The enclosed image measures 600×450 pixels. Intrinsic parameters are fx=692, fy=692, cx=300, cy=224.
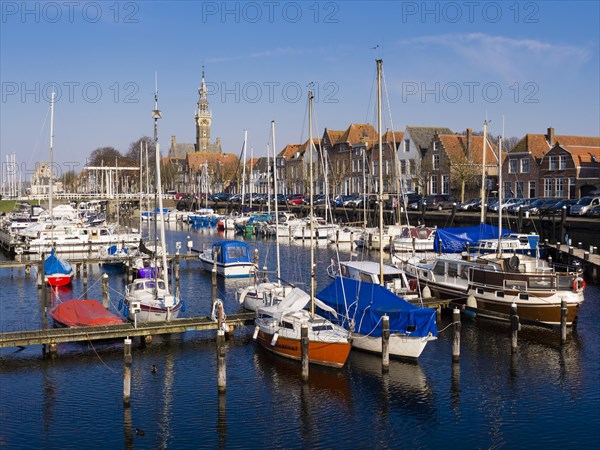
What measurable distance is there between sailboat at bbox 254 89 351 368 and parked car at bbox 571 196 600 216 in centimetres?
4517

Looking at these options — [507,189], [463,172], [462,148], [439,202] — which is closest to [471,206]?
[439,202]

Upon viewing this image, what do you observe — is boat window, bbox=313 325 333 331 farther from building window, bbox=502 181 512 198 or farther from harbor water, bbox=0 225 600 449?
building window, bbox=502 181 512 198

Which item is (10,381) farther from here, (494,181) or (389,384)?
(494,181)

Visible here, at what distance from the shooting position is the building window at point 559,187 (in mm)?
84994

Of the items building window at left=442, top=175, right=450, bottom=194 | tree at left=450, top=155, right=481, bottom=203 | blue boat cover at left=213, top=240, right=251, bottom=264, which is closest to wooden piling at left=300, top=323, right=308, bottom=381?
blue boat cover at left=213, top=240, right=251, bottom=264

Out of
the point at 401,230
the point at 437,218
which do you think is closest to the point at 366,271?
the point at 401,230

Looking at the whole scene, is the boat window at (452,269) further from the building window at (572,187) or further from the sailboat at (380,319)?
the building window at (572,187)

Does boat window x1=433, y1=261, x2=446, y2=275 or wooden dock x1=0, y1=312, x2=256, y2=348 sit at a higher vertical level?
boat window x1=433, y1=261, x2=446, y2=275

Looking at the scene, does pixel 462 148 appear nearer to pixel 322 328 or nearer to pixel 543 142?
pixel 543 142

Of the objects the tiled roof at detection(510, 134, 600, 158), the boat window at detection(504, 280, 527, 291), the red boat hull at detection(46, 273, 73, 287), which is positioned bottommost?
the red boat hull at detection(46, 273, 73, 287)

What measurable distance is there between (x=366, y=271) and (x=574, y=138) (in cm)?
6663

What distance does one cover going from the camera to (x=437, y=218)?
8056cm

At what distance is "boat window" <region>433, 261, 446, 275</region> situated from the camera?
38622 mm

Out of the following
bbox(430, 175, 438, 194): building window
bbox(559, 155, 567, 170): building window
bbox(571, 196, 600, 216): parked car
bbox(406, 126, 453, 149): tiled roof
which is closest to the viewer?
bbox(571, 196, 600, 216): parked car
